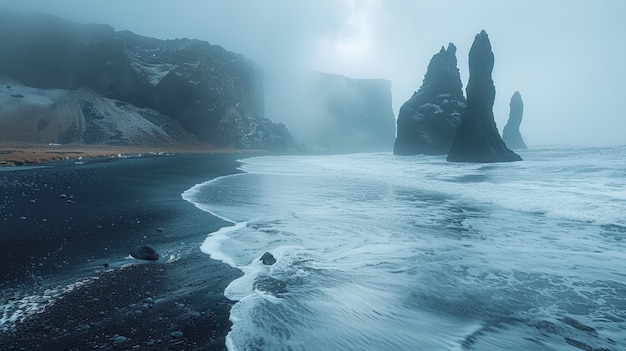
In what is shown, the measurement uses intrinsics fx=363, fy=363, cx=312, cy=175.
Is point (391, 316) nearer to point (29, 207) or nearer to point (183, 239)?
point (183, 239)

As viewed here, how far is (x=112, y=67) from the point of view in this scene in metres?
150

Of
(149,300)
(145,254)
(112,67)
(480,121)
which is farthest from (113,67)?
(149,300)

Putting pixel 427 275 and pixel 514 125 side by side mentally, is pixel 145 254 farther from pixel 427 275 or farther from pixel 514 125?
pixel 514 125

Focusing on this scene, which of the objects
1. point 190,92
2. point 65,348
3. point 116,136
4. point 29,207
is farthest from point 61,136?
point 65,348

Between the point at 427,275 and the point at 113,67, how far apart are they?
169442 mm

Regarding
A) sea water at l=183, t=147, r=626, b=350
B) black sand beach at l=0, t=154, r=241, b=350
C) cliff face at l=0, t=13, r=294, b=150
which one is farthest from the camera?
cliff face at l=0, t=13, r=294, b=150

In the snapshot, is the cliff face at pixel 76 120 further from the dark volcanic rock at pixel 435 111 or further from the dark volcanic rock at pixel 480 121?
the dark volcanic rock at pixel 480 121

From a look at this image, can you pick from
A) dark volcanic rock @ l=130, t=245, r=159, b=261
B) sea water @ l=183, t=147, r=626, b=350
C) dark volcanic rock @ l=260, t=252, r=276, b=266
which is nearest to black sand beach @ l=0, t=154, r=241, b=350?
dark volcanic rock @ l=130, t=245, r=159, b=261

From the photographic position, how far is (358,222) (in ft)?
65.4

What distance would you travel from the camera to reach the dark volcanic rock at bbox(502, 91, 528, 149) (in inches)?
6870

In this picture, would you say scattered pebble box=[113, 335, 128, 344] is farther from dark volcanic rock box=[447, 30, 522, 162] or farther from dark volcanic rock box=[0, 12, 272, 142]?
dark volcanic rock box=[0, 12, 272, 142]

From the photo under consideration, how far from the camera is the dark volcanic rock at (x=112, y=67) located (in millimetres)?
146375

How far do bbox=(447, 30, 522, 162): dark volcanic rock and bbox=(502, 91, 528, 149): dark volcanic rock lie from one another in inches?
3782

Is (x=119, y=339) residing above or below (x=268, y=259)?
above
